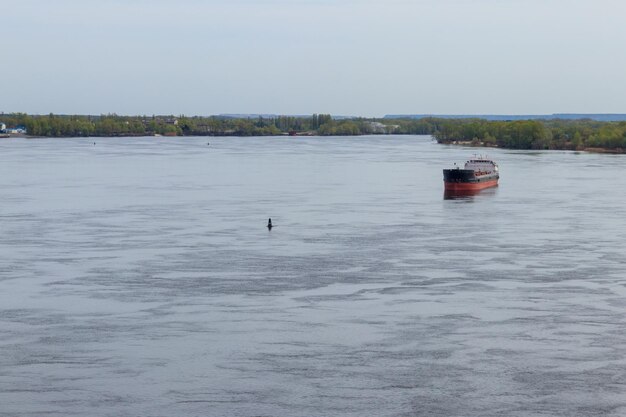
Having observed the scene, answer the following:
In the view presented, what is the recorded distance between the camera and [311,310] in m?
20.5

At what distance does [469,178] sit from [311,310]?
31.9m

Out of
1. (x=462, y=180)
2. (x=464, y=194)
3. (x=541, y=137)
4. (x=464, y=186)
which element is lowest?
(x=464, y=194)

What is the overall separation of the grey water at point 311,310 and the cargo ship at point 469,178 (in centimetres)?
863

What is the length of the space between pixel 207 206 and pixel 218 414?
1078 inches

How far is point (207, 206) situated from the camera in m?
41.5

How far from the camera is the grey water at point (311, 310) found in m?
15.2

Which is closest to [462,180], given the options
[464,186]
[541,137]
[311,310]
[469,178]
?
[464,186]

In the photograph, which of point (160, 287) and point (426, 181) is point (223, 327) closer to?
point (160, 287)

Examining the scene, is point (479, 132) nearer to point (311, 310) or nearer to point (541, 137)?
point (541, 137)

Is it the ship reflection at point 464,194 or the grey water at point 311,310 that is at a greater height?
the grey water at point 311,310

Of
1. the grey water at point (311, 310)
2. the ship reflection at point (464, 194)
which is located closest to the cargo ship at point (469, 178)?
the ship reflection at point (464, 194)

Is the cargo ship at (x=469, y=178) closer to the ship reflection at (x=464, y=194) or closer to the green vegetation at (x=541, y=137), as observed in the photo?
the ship reflection at (x=464, y=194)

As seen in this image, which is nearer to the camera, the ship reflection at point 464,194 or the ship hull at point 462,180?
the ship reflection at point 464,194

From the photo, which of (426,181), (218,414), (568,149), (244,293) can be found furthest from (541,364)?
(568,149)
